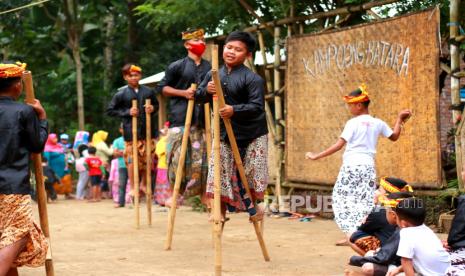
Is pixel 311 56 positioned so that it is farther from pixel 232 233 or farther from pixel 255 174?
pixel 255 174

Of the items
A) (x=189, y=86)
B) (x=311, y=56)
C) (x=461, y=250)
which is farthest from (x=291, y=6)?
(x=461, y=250)

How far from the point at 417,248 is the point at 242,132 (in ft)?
7.49

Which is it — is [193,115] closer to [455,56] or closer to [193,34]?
[193,34]

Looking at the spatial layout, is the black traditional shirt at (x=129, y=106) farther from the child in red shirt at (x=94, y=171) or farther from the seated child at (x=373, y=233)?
the child in red shirt at (x=94, y=171)

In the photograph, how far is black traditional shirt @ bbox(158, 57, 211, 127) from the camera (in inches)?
337

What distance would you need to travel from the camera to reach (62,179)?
1805 cm

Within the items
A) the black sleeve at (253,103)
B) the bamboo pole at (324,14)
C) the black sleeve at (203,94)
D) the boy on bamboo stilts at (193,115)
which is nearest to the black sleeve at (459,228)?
the black sleeve at (253,103)

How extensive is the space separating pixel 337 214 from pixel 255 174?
127cm

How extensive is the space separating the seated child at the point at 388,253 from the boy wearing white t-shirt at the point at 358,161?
199 centimetres

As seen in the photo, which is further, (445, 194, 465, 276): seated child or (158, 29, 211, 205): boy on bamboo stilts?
(158, 29, 211, 205): boy on bamboo stilts

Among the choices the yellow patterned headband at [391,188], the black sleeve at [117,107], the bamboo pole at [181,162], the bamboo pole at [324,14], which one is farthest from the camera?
the black sleeve at [117,107]

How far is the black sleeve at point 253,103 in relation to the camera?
259 inches

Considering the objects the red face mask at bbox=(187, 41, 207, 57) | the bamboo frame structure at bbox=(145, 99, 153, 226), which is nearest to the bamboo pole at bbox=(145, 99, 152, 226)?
the bamboo frame structure at bbox=(145, 99, 153, 226)

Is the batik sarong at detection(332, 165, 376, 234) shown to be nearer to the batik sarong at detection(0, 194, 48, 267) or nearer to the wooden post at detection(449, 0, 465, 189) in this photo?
the wooden post at detection(449, 0, 465, 189)
